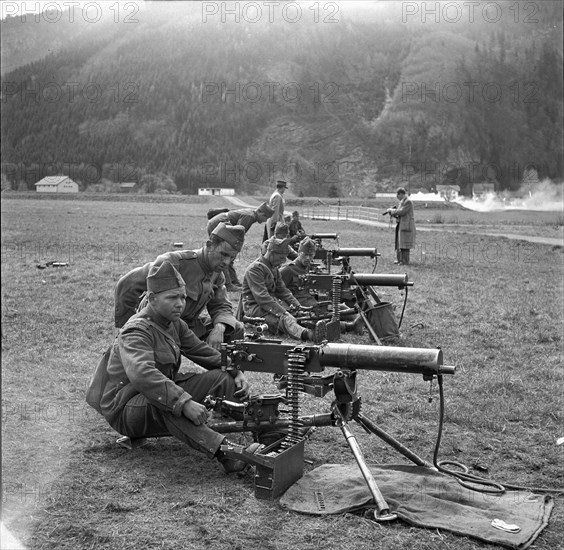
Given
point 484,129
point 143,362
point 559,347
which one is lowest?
point 559,347

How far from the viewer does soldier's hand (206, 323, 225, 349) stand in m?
6.42

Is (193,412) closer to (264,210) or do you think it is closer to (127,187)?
(264,210)

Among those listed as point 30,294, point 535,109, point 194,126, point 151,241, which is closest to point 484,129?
point 535,109

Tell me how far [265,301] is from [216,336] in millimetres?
3363

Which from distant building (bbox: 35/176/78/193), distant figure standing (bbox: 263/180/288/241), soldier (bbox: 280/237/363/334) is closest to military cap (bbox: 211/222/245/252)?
soldier (bbox: 280/237/363/334)

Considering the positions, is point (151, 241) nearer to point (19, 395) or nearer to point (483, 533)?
point (19, 395)

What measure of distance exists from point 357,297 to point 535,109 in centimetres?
12769

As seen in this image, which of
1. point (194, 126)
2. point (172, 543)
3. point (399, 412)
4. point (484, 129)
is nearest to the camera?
point (172, 543)

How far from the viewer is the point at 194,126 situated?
136 m

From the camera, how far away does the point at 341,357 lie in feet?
15.3

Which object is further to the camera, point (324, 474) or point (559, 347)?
point (559, 347)

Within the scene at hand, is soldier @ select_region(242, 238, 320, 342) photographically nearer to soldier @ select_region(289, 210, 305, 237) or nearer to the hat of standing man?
the hat of standing man

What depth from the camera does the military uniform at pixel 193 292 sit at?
6.47m

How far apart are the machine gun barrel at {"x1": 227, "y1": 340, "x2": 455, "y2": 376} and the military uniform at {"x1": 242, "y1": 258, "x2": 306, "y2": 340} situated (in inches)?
171
